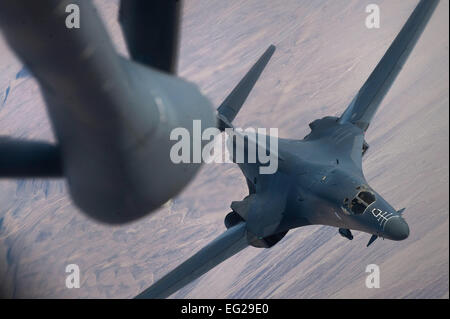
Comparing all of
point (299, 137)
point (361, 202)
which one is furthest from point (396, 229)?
point (299, 137)

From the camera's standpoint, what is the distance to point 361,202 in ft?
47.2

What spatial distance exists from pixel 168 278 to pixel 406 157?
88.2 meters

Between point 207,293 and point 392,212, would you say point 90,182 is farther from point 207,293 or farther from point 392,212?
point 207,293

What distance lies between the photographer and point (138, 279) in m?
69.1

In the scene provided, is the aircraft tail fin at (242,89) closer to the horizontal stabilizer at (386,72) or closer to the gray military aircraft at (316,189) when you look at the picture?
the gray military aircraft at (316,189)

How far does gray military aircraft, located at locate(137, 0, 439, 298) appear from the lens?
14547 mm

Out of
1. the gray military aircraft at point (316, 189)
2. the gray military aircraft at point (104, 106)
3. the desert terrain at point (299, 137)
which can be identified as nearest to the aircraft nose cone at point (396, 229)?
the gray military aircraft at point (316, 189)

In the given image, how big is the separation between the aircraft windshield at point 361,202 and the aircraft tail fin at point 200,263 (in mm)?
4492

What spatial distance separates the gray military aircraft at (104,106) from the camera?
284 centimetres

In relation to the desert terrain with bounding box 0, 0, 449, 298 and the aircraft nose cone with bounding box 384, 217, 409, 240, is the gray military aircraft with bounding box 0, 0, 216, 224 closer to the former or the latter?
the aircraft nose cone with bounding box 384, 217, 409, 240

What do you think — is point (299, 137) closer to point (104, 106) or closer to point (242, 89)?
point (242, 89)

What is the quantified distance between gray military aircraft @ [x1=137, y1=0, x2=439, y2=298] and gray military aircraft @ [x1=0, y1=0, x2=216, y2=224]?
34.3 feet

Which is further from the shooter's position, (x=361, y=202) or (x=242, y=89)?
(x=242, y=89)

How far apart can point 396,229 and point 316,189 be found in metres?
2.92
